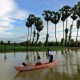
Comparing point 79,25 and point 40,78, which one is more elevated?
point 79,25

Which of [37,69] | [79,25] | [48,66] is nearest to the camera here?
[37,69]

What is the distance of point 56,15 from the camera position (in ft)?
316

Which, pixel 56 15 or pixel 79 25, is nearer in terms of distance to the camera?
pixel 56 15

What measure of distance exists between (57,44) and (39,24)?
33.2 feet

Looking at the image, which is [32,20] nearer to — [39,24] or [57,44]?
[39,24]

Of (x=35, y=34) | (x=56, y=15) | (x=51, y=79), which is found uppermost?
(x=56, y=15)

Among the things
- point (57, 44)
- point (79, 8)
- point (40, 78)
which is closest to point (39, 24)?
point (57, 44)

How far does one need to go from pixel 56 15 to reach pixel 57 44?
35.5 feet

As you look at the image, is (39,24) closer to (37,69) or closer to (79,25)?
(79,25)

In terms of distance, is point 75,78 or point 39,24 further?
point 39,24

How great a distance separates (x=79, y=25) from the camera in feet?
345

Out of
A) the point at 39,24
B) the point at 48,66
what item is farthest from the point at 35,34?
→ the point at 48,66

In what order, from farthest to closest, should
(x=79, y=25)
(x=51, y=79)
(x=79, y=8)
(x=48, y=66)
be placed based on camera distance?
(x=79, y=25) < (x=79, y=8) < (x=48, y=66) < (x=51, y=79)

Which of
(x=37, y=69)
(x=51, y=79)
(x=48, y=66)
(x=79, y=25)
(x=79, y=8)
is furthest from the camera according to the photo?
(x=79, y=25)
